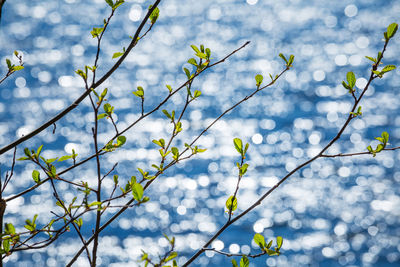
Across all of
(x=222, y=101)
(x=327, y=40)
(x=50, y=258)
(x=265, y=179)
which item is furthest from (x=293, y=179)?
(x=327, y=40)

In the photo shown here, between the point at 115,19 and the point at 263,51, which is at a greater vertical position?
the point at 115,19

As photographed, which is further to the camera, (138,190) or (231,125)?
(231,125)

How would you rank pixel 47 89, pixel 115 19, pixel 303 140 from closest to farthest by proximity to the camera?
pixel 303 140
pixel 47 89
pixel 115 19

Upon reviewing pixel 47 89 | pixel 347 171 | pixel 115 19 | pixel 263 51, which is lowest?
pixel 347 171

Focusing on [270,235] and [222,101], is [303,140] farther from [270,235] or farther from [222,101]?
[270,235]

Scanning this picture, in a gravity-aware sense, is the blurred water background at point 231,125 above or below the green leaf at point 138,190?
above

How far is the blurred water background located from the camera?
912 cm

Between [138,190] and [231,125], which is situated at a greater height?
[231,125]

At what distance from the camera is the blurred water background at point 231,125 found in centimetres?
912

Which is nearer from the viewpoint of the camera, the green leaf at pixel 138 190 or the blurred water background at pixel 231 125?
the green leaf at pixel 138 190

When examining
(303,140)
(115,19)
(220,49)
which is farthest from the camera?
(115,19)

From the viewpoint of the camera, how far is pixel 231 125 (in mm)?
13234

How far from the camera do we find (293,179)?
10.9 m

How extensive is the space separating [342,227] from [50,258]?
5.35m
